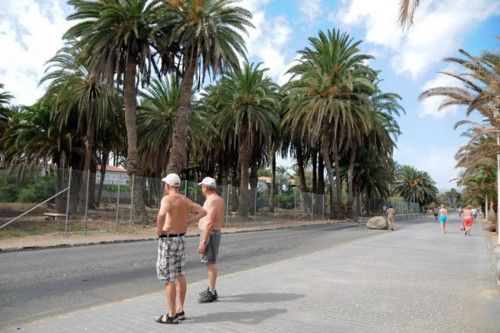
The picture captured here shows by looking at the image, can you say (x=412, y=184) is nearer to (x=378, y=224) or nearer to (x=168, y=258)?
(x=378, y=224)

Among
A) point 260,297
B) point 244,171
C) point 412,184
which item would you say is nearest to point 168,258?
point 260,297

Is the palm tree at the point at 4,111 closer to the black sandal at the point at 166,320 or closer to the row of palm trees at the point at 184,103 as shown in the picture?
the row of palm trees at the point at 184,103

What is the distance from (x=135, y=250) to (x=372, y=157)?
45.2m

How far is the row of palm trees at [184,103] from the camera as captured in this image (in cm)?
2511

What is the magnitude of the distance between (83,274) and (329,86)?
33.7 metres

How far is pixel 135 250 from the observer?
1500 cm

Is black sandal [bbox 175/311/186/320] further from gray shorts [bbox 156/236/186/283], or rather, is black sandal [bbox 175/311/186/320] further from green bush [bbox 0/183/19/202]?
green bush [bbox 0/183/19/202]

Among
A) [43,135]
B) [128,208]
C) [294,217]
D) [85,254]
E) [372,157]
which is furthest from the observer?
[372,157]

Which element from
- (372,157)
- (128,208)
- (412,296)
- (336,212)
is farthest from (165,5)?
(372,157)

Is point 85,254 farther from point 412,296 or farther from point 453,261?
point 453,261

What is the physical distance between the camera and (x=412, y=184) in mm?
108312

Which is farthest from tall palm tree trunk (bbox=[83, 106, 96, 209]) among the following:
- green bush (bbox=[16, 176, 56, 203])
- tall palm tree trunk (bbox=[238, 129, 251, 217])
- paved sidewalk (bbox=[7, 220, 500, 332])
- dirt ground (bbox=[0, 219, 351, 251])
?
paved sidewalk (bbox=[7, 220, 500, 332])

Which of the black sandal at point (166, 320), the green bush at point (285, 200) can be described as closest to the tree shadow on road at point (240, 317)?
the black sandal at point (166, 320)

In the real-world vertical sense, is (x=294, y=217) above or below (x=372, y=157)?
below
